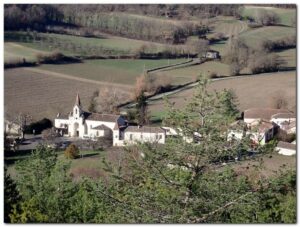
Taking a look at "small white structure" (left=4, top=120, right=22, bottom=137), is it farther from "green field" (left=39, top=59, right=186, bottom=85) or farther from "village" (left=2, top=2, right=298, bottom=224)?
"green field" (left=39, top=59, right=186, bottom=85)

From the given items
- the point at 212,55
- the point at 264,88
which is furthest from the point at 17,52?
the point at 264,88

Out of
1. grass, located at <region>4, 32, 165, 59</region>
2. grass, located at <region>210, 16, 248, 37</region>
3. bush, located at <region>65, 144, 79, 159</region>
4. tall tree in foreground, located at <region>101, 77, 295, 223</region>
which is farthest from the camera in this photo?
grass, located at <region>4, 32, 165, 59</region>

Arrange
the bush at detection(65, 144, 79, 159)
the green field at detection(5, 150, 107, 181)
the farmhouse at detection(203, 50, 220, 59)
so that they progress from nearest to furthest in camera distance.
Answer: the green field at detection(5, 150, 107, 181), the bush at detection(65, 144, 79, 159), the farmhouse at detection(203, 50, 220, 59)

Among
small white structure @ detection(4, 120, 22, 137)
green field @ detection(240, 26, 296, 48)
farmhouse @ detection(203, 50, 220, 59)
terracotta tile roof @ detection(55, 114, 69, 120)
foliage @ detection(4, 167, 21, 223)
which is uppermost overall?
green field @ detection(240, 26, 296, 48)

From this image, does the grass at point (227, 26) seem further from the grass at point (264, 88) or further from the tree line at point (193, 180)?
the tree line at point (193, 180)

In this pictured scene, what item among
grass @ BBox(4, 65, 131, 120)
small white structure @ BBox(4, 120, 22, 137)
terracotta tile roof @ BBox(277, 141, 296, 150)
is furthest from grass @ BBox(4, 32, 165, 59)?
terracotta tile roof @ BBox(277, 141, 296, 150)

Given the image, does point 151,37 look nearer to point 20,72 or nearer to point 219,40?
point 219,40

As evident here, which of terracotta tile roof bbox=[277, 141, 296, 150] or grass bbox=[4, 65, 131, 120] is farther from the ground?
grass bbox=[4, 65, 131, 120]

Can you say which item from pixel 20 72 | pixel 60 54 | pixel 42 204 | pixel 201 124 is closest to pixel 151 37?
pixel 60 54
